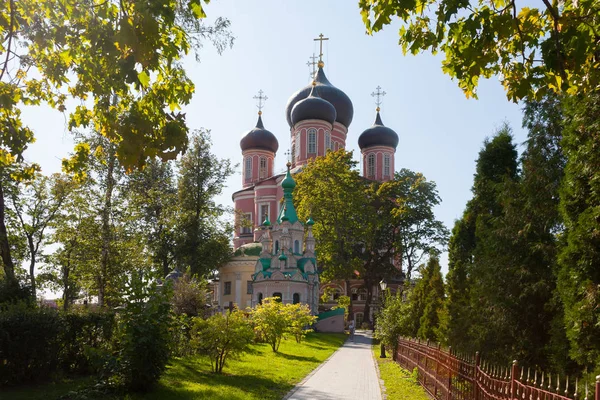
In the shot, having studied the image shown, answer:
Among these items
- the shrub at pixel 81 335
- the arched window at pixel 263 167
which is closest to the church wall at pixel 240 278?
the arched window at pixel 263 167

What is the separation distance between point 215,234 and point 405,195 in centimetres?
1465

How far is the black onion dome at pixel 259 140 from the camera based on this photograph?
5284 cm

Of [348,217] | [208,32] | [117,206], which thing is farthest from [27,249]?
[208,32]

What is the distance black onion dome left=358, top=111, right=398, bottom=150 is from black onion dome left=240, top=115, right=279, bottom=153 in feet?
27.2

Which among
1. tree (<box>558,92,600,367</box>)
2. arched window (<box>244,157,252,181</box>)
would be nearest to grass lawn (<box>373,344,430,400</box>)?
tree (<box>558,92,600,367</box>)

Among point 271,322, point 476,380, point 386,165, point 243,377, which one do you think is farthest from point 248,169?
point 476,380

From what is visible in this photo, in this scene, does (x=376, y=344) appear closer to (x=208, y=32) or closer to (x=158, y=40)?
(x=208, y=32)

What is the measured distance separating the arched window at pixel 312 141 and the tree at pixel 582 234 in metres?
38.7

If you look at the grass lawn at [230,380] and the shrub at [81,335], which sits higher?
the shrub at [81,335]

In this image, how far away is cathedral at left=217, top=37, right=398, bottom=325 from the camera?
32750mm

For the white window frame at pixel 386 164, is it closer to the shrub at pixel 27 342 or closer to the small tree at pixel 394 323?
the small tree at pixel 394 323

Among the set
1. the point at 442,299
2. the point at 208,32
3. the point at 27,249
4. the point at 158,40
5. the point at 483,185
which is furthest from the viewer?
the point at 27,249

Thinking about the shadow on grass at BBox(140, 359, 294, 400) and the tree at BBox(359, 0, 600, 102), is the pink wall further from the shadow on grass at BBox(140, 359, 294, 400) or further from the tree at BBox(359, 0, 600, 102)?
the tree at BBox(359, 0, 600, 102)

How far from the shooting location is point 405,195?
134 ft
